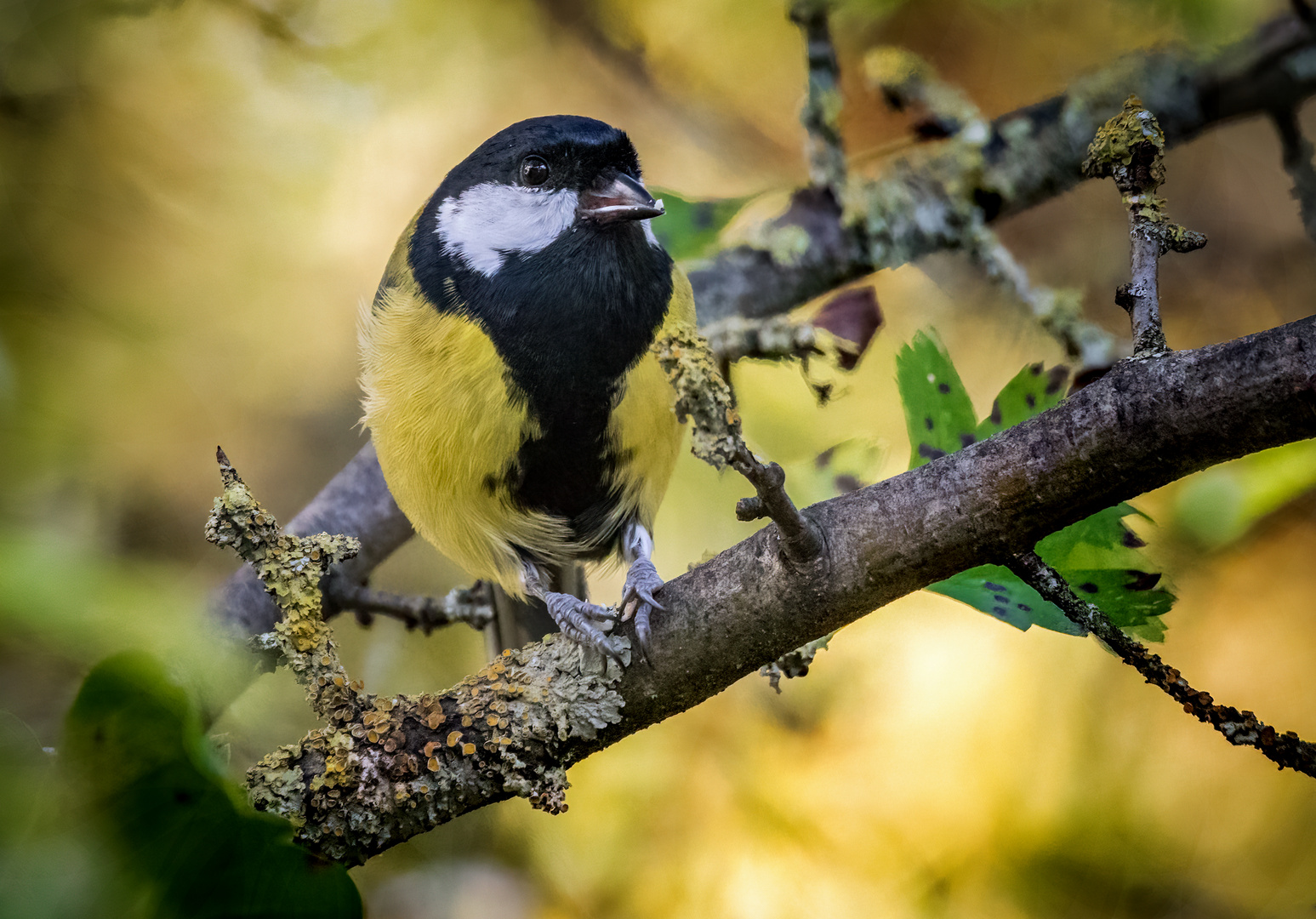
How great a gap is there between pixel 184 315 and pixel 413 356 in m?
0.25

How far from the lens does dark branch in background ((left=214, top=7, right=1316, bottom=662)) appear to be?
2.84 ft

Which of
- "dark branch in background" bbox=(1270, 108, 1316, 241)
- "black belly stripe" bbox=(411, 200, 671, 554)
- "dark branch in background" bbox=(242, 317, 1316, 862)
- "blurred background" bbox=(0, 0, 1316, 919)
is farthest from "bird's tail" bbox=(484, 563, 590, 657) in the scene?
"dark branch in background" bbox=(1270, 108, 1316, 241)

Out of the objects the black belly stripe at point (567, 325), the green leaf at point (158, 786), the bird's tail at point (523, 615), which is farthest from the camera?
the bird's tail at point (523, 615)

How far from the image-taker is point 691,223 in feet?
2.78

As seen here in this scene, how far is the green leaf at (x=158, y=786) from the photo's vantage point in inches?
9.2

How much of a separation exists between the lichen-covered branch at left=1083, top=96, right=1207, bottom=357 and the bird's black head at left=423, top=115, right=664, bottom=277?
34 cm

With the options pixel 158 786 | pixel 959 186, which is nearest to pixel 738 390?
pixel 959 186

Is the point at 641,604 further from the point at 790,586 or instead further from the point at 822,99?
the point at 822,99

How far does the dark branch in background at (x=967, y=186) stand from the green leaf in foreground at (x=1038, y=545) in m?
0.48

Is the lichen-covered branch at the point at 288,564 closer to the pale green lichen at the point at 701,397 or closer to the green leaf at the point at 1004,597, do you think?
the pale green lichen at the point at 701,397

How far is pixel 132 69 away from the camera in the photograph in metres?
0.75

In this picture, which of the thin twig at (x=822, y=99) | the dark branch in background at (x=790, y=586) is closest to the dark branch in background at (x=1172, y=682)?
the dark branch in background at (x=790, y=586)

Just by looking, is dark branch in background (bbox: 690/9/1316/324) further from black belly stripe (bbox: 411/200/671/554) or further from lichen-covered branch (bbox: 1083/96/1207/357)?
lichen-covered branch (bbox: 1083/96/1207/357)

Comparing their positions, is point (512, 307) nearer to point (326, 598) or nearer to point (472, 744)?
point (472, 744)
